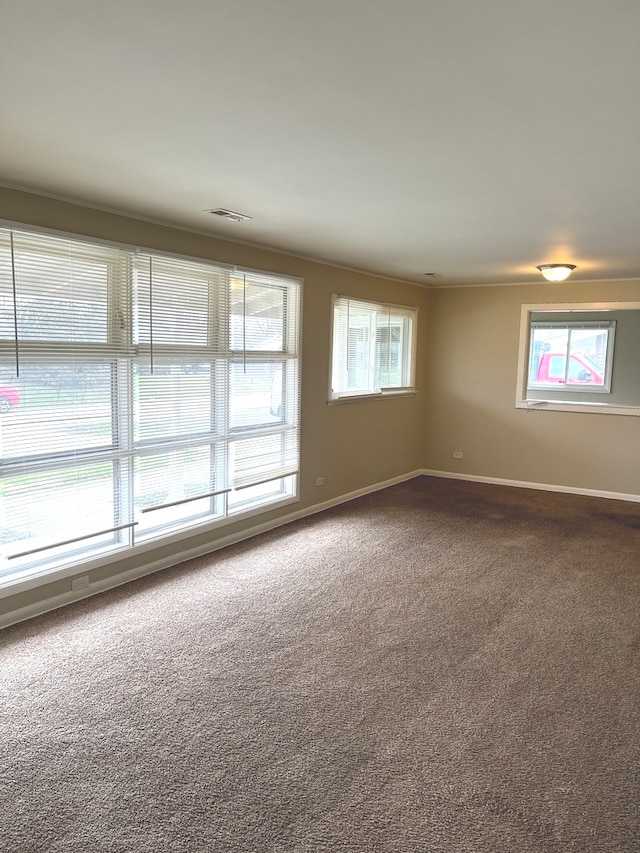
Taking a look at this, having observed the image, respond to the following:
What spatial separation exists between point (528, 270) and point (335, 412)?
2.39 meters

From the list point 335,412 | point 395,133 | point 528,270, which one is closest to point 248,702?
point 395,133

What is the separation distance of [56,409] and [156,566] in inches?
53.5

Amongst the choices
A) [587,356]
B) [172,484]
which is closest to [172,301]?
[172,484]

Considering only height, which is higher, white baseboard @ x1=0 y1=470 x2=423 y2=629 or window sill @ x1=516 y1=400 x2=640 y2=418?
window sill @ x1=516 y1=400 x2=640 y2=418

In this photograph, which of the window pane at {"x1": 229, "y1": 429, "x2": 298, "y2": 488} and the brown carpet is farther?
the window pane at {"x1": 229, "y1": 429, "x2": 298, "y2": 488}

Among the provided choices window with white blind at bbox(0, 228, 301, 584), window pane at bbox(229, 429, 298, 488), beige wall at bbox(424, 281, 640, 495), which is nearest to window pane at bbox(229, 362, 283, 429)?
window with white blind at bbox(0, 228, 301, 584)

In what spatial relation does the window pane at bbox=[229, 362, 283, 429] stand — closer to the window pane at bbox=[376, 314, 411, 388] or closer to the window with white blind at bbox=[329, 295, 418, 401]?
the window with white blind at bbox=[329, 295, 418, 401]

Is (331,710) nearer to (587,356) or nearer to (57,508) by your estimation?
(57,508)

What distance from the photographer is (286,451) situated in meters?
5.34

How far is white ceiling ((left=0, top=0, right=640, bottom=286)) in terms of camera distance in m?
1.52

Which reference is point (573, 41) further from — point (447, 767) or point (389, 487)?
point (389, 487)

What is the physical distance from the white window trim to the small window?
0.27m

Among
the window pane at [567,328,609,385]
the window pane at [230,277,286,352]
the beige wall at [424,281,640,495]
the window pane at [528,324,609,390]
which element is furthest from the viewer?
the window pane at [567,328,609,385]

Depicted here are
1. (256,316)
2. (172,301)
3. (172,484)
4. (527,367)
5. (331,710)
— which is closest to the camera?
(331,710)
